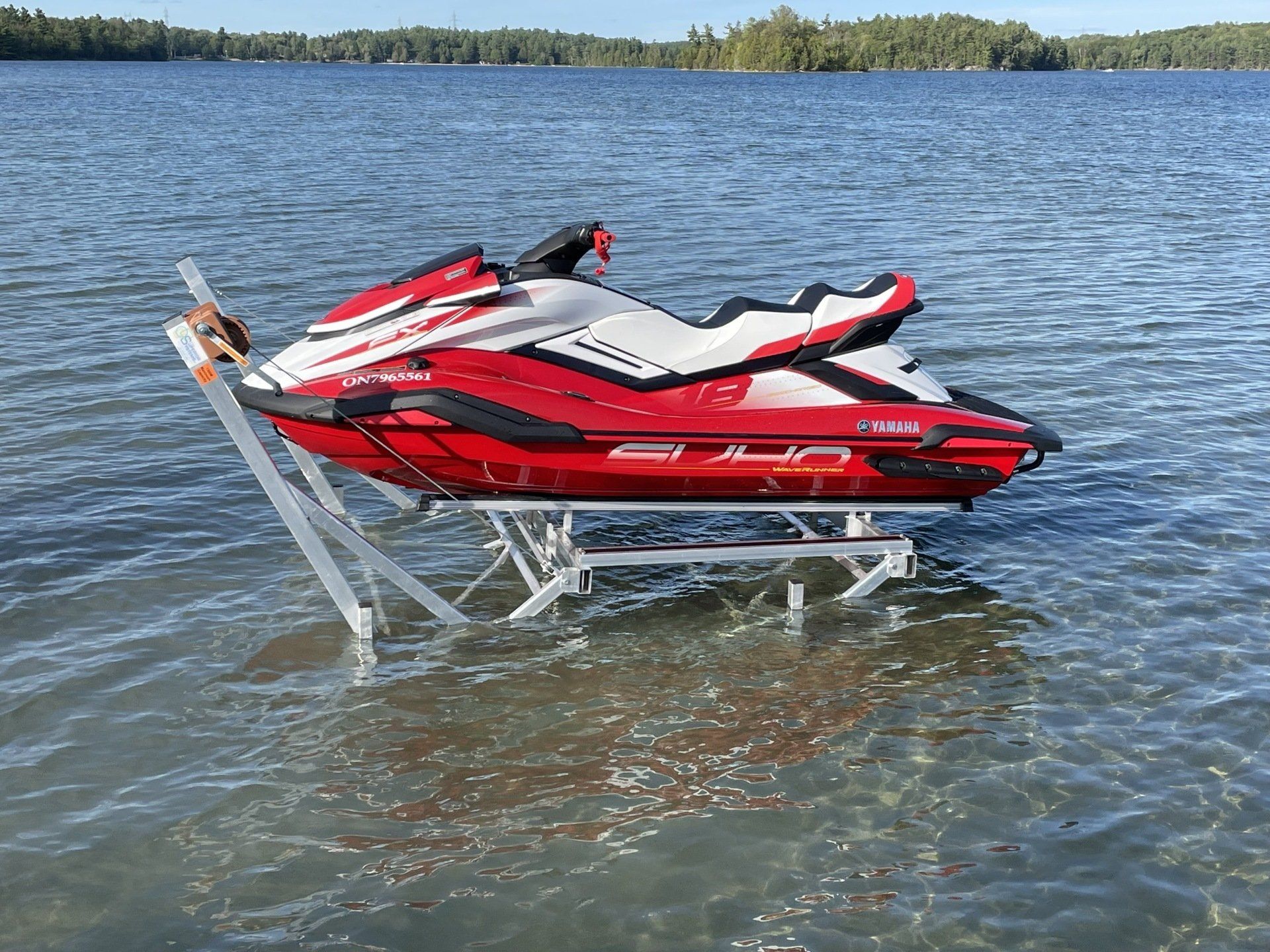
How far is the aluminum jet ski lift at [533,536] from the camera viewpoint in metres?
4.95

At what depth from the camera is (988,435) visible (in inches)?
235

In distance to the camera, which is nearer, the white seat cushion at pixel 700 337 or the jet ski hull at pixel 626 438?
the jet ski hull at pixel 626 438

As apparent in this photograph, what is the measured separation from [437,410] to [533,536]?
144 centimetres

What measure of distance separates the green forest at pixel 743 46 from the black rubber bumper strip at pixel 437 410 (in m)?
106

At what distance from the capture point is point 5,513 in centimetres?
686

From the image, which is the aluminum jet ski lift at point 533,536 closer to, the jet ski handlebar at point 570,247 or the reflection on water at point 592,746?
the reflection on water at point 592,746

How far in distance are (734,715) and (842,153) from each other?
27.4 metres

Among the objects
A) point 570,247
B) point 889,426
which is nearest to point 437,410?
point 570,247

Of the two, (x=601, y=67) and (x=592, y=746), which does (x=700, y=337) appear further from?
(x=601, y=67)

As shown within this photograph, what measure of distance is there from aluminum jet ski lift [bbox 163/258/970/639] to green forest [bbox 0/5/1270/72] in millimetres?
105858

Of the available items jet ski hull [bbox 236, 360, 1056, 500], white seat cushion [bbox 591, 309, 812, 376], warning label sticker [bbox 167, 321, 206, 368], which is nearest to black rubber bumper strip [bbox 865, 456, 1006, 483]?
jet ski hull [bbox 236, 360, 1056, 500]

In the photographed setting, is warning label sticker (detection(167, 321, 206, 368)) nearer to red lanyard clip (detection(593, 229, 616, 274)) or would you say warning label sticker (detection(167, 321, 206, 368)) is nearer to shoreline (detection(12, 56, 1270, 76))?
red lanyard clip (detection(593, 229, 616, 274))

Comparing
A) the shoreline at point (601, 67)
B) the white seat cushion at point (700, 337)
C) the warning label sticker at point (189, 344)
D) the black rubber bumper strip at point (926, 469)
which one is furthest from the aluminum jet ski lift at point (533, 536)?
the shoreline at point (601, 67)

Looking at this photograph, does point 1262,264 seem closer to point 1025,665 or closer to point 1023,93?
point 1025,665
